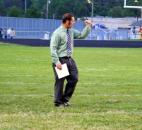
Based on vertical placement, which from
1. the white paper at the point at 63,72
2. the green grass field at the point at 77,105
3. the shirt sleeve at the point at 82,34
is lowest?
the green grass field at the point at 77,105

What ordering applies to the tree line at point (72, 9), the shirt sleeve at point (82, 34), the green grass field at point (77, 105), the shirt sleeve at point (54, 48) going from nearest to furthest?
the green grass field at point (77, 105), the shirt sleeve at point (54, 48), the shirt sleeve at point (82, 34), the tree line at point (72, 9)

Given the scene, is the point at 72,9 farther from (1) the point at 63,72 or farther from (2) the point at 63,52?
(1) the point at 63,72

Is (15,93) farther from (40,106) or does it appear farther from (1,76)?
(1,76)

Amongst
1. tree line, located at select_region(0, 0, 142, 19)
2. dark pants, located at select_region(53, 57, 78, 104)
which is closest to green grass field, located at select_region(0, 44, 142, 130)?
dark pants, located at select_region(53, 57, 78, 104)

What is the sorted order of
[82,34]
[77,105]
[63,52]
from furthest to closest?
[82,34]
[77,105]
[63,52]

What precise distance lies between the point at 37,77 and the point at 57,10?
291ft

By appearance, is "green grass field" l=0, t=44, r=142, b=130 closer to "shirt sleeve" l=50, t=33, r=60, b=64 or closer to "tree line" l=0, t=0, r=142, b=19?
"shirt sleeve" l=50, t=33, r=60, b=64

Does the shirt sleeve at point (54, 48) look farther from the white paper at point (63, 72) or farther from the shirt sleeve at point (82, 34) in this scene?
→ the shirt sleeve at point (82, 34)

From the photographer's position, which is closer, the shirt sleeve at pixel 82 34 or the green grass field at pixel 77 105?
the green grass field at pixel 77 105

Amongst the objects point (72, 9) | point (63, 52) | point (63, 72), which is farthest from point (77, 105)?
point (72, 9)

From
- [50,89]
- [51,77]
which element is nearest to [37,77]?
[51,77]

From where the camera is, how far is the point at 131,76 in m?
21.4

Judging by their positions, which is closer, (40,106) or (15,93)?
(40,106)

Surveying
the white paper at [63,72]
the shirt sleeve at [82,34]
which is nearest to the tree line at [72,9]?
the shirt sleeve at [82,34]
